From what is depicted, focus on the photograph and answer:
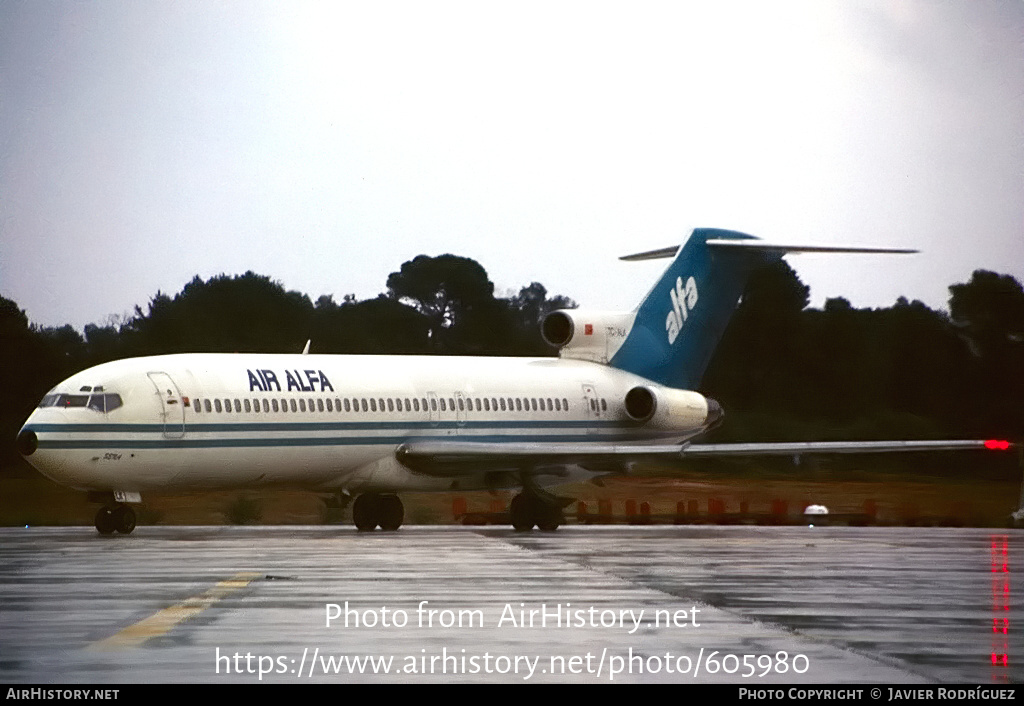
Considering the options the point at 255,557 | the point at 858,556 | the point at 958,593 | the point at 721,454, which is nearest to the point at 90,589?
the point at 255,557

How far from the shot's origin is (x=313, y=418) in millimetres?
30375

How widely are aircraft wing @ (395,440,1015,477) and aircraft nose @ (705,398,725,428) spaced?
4.07m

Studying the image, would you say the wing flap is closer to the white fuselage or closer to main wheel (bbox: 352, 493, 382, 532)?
the white fuselage

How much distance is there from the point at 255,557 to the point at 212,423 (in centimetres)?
643

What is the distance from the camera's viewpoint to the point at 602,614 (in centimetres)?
1437

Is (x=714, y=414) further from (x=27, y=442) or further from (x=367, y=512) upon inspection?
(x=27, y=442)

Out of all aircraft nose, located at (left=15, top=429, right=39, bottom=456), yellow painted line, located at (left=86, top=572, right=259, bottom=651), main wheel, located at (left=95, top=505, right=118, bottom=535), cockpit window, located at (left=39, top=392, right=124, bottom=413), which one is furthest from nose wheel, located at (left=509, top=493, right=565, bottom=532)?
yellow painted line, located at (left=86, top=572, right=259, bottom=651)

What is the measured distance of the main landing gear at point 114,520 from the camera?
28469mm

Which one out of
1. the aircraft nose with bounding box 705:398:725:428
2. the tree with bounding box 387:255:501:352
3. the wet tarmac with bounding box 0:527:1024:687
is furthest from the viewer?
the tree with bounding box 387:255:501:352

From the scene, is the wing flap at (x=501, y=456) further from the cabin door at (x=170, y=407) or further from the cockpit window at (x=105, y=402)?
the cockpit window at (x=105, y=402)

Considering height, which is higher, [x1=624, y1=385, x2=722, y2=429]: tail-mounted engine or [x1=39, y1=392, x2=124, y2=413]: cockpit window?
[x1=39, y1=392, x2=124, y2=413]: cockpit window

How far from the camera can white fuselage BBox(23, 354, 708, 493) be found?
2777cm

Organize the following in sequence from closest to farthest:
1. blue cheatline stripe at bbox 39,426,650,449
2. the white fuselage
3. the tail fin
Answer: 1. blue cheatline stripe at bbox 39,426,650,449
2. the white fuselage
3. the tail fin

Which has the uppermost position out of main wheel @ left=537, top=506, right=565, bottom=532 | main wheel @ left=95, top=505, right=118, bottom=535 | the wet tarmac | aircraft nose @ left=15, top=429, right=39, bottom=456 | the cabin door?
the cabin door
